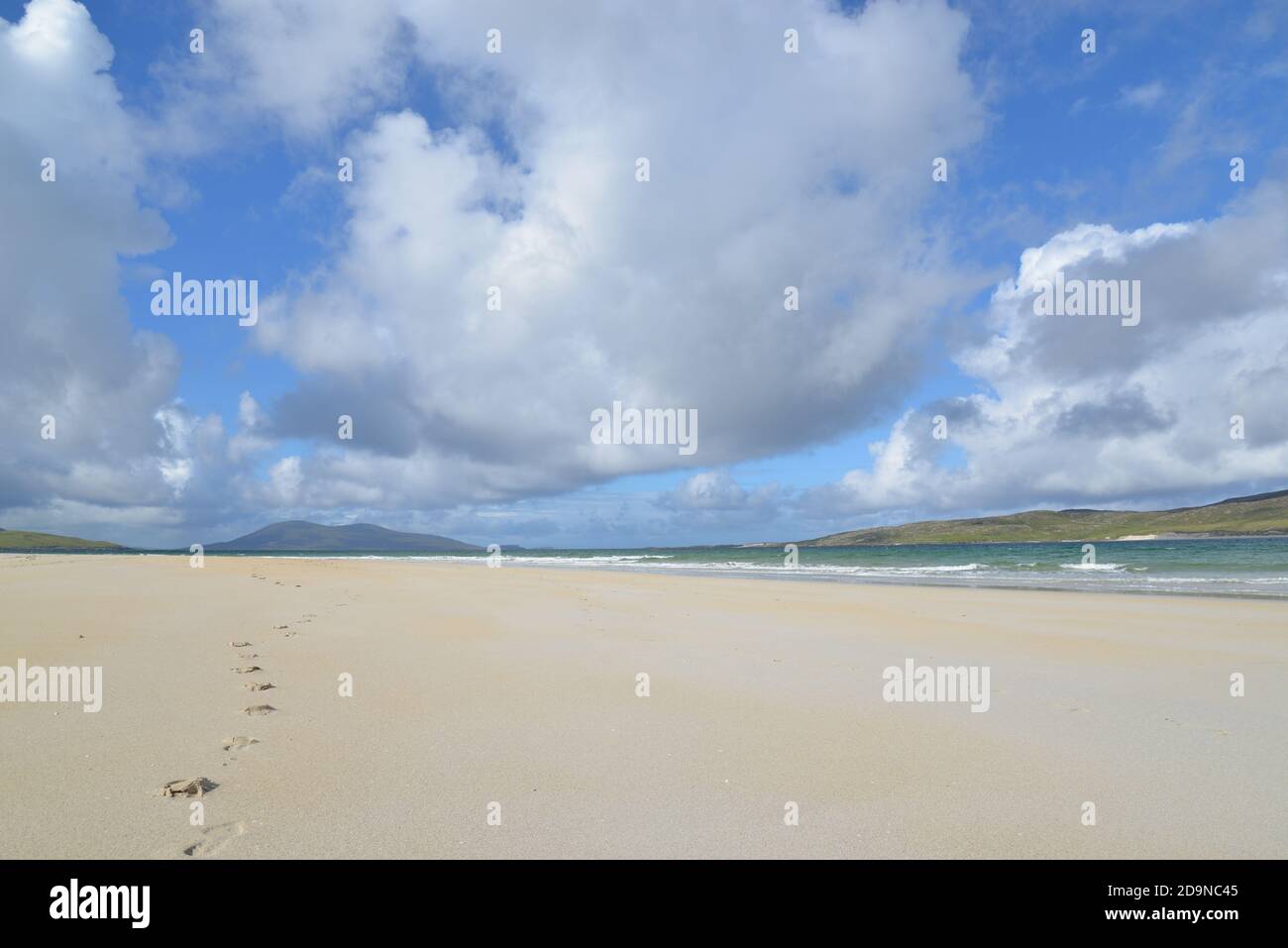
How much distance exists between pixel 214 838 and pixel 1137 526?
7797 inches

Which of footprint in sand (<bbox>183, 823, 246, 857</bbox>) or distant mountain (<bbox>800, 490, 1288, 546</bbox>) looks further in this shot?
distant mountain (<bbox>800, 490, 1288, 546</bbox>)

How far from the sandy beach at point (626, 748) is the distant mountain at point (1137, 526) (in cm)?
15668

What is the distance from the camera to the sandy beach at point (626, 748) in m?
4.71

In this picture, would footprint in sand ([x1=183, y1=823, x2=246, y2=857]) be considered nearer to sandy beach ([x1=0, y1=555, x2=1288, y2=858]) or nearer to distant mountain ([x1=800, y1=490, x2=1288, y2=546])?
sandy beach ([x1=0, y1=555, x2=1288, y2=858])

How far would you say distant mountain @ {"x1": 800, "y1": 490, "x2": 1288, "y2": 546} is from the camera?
5748 inches

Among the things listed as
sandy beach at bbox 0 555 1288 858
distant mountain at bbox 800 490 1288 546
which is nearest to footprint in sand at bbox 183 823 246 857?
sandy beach at bbox 0 555 1288 858

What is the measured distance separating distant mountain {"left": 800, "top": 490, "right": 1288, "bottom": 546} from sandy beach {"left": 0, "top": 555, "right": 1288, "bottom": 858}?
156679 mm

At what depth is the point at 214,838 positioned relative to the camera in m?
4.48

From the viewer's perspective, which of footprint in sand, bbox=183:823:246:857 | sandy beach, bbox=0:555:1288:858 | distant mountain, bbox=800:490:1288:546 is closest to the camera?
footprint in sand, bbox=183:823:246:857

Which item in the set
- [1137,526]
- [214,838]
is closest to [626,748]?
[214,838]

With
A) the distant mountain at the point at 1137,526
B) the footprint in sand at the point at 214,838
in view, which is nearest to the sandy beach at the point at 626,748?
the footprint in sand at the point at 214,838
